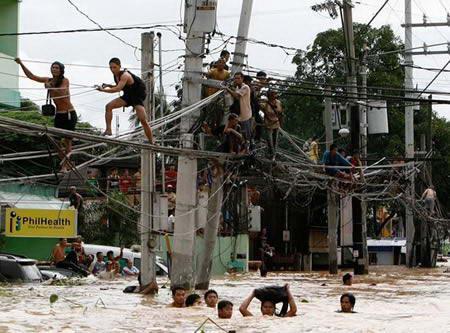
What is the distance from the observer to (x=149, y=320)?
51.4 ft

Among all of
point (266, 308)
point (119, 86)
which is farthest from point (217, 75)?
point (266, 308)

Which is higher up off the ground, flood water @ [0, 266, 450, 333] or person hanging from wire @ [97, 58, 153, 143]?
person hanging from wire @ [97, 58, 153, 143]

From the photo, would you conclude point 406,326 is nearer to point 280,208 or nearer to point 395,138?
point 280,208

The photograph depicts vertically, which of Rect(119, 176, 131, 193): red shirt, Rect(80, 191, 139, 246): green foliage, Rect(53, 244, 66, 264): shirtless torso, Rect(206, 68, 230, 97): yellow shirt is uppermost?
Rect(206, 68, 230, 97): yellow shirt

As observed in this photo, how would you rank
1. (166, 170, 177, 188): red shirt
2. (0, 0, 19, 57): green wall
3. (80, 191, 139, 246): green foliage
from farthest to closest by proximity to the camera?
1. (80, 191, 139, 246): green foliage
2. (0, 0, 19, 57): green wall
3. (166, 170, 177, 188): red shirt

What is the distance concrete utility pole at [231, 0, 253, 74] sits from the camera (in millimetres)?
21469

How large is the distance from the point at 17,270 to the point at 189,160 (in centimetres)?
534

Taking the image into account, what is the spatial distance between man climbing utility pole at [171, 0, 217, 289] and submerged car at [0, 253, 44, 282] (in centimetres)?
440

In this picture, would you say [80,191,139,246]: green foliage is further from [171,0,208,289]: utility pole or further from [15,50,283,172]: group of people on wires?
[171,0,208,289]: utility pole

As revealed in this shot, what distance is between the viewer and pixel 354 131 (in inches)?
1181

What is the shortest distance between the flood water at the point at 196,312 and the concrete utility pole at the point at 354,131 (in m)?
6.35

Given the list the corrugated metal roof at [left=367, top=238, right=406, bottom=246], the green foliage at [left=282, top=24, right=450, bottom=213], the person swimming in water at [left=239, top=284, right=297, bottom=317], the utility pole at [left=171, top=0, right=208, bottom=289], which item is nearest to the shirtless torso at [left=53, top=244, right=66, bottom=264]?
the utility pole at [left=171, top=0, right=208, bottom=289]

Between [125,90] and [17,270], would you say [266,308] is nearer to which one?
[125,90]

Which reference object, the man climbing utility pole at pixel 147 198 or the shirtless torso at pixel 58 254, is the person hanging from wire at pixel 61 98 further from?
the shirtless torso at pixel 58 254
